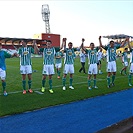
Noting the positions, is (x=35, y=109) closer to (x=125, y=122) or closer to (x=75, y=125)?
(x=75, y=125)

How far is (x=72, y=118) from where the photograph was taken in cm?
525

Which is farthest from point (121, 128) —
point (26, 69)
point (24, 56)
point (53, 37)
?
point (53, 37)

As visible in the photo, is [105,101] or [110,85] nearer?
[105,101]

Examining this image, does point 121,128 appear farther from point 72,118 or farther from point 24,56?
point 24,56

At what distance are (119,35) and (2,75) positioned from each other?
6158cm

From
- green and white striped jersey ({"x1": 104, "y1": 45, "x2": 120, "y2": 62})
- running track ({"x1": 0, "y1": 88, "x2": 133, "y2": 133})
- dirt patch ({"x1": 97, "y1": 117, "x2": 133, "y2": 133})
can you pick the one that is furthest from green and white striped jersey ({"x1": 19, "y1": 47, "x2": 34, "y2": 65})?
dirt patch ({"x1": 97, "y1": 117, "x2": 133, "y2": 133})

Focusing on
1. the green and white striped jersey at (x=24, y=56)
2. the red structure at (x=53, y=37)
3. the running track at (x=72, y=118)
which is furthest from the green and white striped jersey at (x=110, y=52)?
the red structure at (x=53, y=37)

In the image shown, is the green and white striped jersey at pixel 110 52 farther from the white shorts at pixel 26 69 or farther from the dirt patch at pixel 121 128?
the dirt patch at pixel 121 128

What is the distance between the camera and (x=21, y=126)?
468cm

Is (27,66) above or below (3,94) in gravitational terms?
above

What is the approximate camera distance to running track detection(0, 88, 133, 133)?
4.60 m

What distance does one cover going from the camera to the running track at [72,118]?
460cm

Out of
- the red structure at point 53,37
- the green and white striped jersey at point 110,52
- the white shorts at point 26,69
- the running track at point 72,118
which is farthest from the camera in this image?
Answer: the red structure at point 53,37

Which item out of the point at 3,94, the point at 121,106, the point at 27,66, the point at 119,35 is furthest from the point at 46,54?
the point at 119,35
